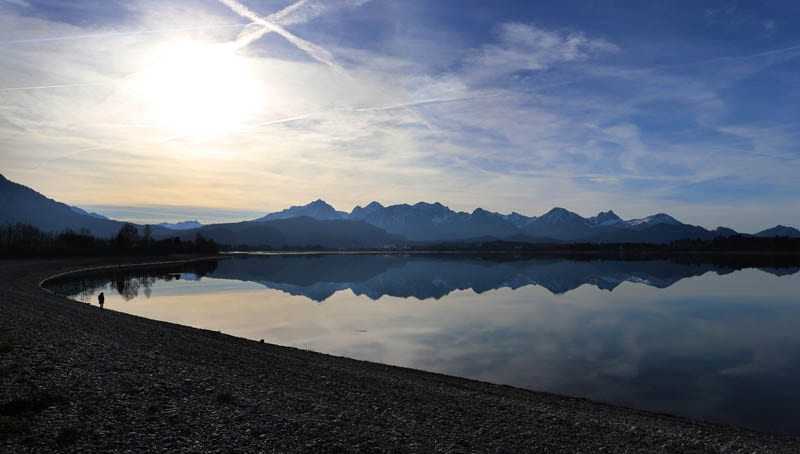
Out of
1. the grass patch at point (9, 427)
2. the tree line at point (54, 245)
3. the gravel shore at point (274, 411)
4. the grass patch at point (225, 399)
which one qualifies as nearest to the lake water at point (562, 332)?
the gravel shore at point (274, 411)

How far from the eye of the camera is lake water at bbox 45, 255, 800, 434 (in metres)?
28.6

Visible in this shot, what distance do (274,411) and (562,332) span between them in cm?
3630

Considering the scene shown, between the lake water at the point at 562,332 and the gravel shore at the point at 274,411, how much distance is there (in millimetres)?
5784

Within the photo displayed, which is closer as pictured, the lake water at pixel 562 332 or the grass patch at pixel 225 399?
the grass patch at pixel 225 399

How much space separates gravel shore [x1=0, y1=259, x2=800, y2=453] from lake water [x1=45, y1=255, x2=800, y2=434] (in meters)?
5.78

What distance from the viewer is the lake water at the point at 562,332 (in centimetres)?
2861

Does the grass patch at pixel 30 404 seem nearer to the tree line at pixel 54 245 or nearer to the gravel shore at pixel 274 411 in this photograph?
the gravel shore at pixel 274 411

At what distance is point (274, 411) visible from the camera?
17.9 m

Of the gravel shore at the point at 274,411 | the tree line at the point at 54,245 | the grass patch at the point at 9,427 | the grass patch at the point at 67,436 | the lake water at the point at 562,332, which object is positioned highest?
the tree line at the point at 54,245

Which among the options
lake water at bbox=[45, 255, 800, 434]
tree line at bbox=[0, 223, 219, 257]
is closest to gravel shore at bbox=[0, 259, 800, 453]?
lake water at bbox=[45, 255, 800, 434]

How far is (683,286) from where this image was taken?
98.9m

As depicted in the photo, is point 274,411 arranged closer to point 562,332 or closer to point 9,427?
point 9,427

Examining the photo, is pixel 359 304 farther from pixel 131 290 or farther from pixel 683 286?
pixel 683 286

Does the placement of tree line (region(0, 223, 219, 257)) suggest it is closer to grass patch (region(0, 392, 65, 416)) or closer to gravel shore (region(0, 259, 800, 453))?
gravel shore (region(0, 259, 800, 453))
